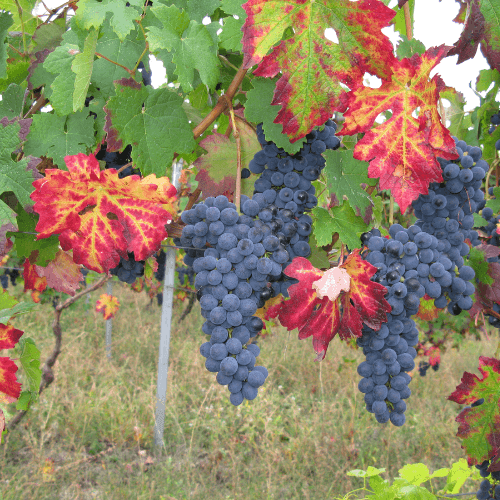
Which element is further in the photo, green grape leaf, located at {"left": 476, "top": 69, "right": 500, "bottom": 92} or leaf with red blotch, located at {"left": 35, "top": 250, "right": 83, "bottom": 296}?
green grape leaf, located at {"left": 476, "top": 69, "right": 500, "bottom": 92}

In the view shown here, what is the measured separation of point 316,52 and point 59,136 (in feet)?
1.70

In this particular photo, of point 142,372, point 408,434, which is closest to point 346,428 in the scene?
point 408,434

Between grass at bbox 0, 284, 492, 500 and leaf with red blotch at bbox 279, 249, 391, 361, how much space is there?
197 cm

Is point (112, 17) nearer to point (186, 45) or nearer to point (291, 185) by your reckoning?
point (186, 45)

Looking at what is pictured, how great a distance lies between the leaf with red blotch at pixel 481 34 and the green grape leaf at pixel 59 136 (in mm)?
717

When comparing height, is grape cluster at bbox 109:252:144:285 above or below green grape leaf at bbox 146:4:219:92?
below

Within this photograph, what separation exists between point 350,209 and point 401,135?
→ 0.64 ft

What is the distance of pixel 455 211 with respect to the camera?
34.4 inches

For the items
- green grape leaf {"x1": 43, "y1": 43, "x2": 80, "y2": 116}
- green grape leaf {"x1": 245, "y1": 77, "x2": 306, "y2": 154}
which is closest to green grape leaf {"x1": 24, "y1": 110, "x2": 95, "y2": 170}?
green grape leaf {"x1": 43, "y1": 43, "x2": 80, "y2": 116}

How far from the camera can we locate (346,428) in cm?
363

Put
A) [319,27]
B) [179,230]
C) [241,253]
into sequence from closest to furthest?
[319,27]
[241,253]
[179,230]

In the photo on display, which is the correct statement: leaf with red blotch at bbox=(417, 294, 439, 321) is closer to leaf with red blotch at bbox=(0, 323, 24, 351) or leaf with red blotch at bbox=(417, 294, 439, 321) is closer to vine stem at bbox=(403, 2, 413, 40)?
vine stem at bbox=(403, 2, 413, 40)

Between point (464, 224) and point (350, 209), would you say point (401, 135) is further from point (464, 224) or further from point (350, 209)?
point (464, 224)

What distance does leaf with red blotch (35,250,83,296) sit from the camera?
0.89 m
